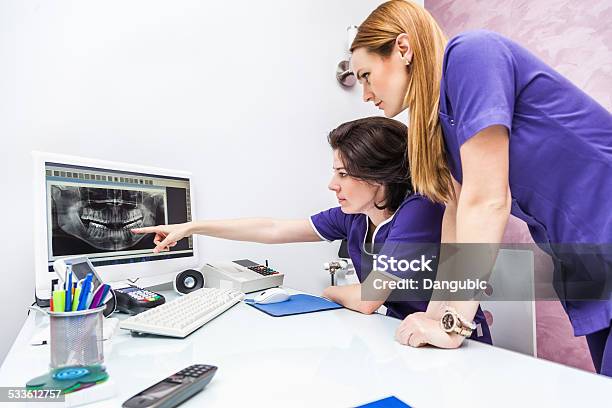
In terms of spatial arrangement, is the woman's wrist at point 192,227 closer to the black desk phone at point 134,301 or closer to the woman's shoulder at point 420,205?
the black desk phone at point 134,301

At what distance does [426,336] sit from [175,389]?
45cm

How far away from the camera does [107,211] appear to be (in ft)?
4.01

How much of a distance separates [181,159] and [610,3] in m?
1.70

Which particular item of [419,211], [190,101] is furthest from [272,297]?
[190,101]

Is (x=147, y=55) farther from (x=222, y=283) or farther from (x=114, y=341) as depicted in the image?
(x=114, y=341)

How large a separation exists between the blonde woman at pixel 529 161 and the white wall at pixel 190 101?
3.53 feet

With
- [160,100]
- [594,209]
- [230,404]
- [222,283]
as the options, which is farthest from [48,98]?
[594,209]

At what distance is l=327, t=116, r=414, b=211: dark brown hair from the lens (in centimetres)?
115

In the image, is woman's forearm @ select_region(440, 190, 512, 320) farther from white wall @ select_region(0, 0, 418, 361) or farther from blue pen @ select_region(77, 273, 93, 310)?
white wall @ select_region(0, 0, 418, 361)

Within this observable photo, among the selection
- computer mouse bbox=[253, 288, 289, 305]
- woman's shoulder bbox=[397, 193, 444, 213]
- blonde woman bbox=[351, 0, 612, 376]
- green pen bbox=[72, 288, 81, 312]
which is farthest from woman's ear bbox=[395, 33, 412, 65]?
green pen bbox=[72, 288, 81, 312]

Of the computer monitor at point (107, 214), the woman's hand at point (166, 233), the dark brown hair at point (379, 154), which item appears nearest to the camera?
the computer monitor at point (107, 214)

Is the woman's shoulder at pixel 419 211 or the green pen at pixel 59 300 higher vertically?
the woman's shoulder at pixel 419 211

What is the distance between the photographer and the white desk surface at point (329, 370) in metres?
0.58

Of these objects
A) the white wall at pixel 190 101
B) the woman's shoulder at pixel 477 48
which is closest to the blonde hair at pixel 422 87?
the woman's shoulder at pixel 477 48
